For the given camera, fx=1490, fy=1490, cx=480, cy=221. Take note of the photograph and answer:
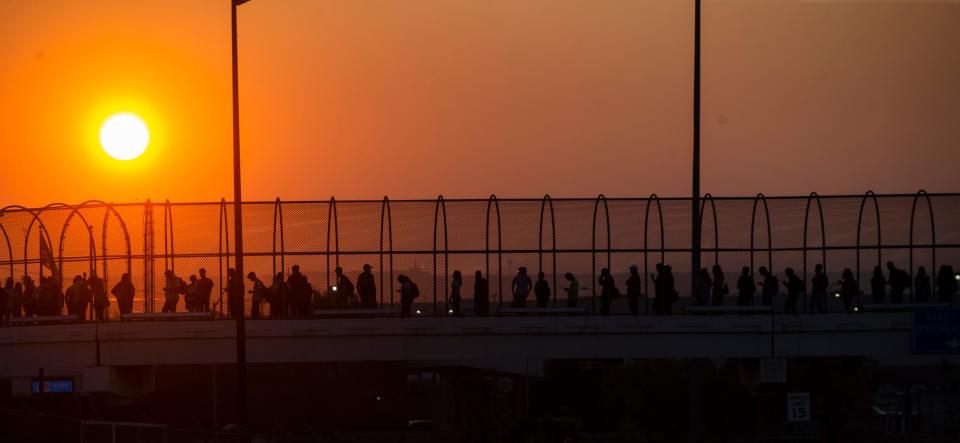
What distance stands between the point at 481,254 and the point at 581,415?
134 ft

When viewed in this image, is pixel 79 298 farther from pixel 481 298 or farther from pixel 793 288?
pixel 793 288

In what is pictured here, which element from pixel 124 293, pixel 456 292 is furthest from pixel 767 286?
pixel 124 293

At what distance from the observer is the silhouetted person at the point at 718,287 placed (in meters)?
39.5

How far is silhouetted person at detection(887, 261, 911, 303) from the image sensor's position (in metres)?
40.3

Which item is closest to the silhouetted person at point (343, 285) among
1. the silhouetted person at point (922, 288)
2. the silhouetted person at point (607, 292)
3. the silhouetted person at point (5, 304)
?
the silhouetted person at point (607, 292)

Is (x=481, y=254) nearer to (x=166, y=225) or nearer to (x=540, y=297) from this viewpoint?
(x=540, y=297)

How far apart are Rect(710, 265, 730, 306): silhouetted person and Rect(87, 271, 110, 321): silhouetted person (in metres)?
16.5

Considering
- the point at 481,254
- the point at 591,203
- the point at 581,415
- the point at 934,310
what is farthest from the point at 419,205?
the point at 581,415

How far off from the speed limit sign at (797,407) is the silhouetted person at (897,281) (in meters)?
6.46

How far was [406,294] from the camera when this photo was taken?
39.9m

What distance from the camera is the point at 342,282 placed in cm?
4006

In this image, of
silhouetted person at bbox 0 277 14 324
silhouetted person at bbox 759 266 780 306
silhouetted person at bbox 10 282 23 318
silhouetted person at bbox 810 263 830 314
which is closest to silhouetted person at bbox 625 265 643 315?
silhouetted person at bbox 759 266 780 306

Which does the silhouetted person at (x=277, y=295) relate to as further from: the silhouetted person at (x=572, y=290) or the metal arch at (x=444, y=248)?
the silhouetted person at (x=572, y=290)

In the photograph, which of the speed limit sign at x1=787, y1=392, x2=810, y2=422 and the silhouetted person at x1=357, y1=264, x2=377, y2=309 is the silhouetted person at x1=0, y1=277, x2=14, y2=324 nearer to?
the silhouetted person at x1=357, y1=264, x2=377, y2=309
